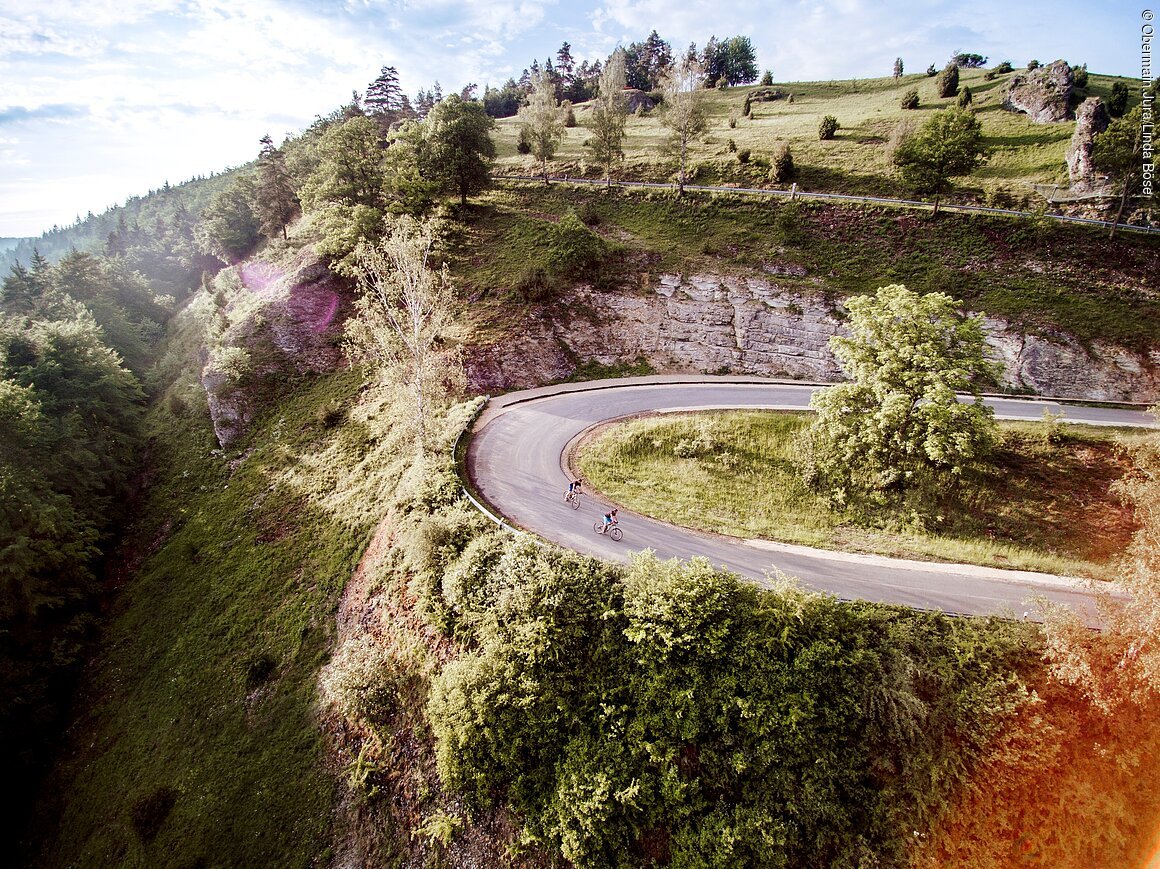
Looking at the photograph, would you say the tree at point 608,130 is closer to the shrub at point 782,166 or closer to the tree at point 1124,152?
the shrub at point 782,166

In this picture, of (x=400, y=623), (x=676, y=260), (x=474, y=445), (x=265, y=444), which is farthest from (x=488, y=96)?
(x=400, y=623)

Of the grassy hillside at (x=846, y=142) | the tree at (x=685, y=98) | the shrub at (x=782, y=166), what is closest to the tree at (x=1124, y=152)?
the grassy hillside at (x=846, y=142)

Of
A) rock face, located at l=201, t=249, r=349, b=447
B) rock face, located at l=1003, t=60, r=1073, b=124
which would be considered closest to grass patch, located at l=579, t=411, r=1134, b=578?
rock face, located at l=201, t=249, r=349, b=447

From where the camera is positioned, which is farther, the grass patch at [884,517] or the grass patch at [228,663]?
the grass patch at [884,517]

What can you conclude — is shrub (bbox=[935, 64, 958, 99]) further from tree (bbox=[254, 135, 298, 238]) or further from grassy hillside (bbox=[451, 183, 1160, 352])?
tree (bbox=[254, 135, 298, 238])

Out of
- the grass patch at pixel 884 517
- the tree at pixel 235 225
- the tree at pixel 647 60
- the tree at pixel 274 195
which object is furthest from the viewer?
the tree at pixel 647 60

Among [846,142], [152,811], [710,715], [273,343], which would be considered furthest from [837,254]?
[152,811]

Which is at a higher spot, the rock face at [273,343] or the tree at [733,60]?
the tree at [733,60]
